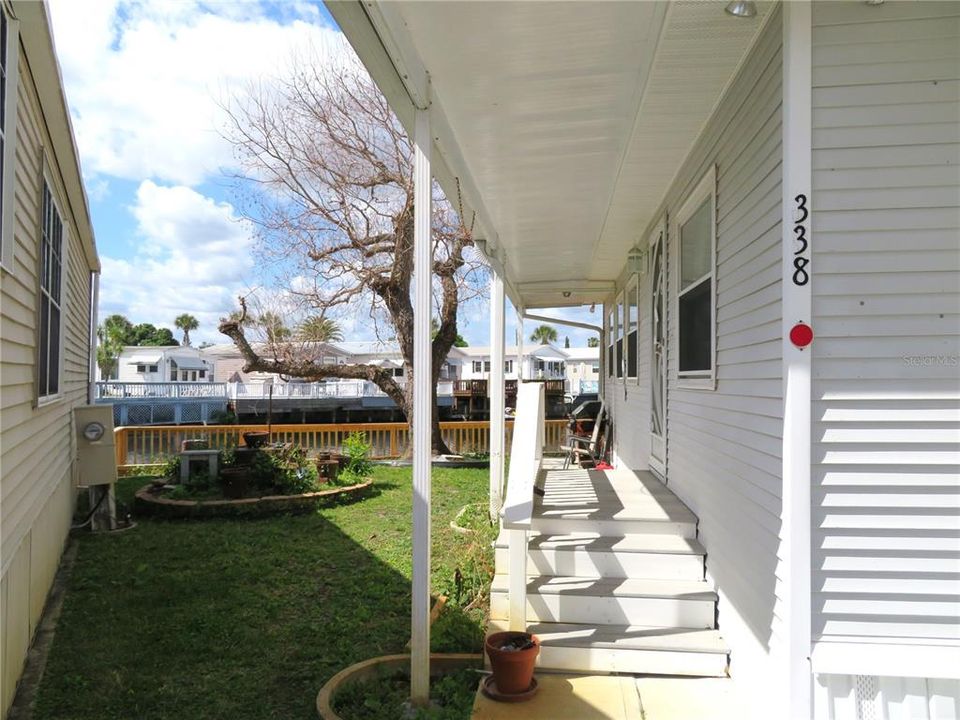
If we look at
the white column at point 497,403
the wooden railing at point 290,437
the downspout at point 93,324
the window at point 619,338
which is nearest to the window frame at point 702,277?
the white column at point 497,403

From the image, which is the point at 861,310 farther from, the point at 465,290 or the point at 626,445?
the point at 465,290

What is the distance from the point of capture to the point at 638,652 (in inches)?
135

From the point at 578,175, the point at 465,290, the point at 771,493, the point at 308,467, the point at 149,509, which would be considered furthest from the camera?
the point at 465,290

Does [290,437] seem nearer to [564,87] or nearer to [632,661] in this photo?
[632,661]

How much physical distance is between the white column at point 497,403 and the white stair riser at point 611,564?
2250mm

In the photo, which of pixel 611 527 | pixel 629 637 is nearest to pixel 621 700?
pixel 629 637

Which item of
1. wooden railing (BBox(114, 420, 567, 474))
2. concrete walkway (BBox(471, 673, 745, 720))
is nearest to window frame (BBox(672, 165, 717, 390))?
concrete walkway (BBox(471, 673, 745, 720))

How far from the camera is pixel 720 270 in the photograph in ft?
12.1

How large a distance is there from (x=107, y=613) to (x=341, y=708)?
8.06ft

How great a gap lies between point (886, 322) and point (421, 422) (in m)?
1.98

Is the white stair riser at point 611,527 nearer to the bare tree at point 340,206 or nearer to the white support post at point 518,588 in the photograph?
the white support post at point 518,588

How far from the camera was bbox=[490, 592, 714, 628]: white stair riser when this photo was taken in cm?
367

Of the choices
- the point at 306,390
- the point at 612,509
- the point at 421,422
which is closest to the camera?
the point at 421,422

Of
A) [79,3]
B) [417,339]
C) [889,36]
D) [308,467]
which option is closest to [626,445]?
[308,467]
